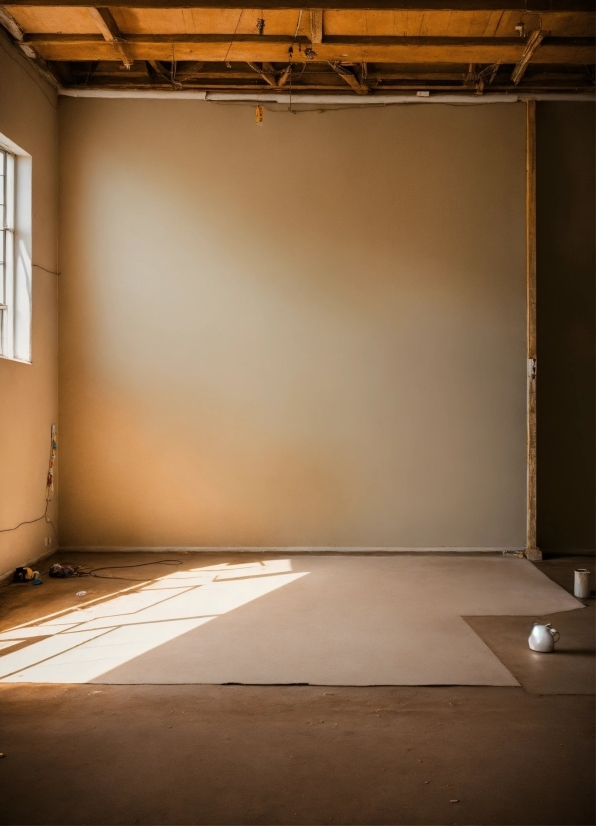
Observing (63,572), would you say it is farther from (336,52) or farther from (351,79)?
(351,79)

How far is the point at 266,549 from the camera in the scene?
6.46 m

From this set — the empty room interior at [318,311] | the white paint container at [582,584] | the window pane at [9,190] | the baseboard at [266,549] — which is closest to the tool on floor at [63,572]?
the empty room interior at [318,311]

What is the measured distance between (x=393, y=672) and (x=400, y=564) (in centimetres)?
251

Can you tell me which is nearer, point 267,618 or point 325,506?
point 267,618

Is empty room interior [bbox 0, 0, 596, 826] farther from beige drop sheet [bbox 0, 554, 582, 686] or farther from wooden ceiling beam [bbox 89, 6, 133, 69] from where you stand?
beige drop sheet [bbox 0, 554, 582, 686]

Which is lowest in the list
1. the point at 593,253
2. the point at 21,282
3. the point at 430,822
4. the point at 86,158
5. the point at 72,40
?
the point at 430,822

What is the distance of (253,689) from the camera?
3.26 meters

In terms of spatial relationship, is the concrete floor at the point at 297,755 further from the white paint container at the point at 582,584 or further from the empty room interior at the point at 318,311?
the empty room interior at the point at 318,311

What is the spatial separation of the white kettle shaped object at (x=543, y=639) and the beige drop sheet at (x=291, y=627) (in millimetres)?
248

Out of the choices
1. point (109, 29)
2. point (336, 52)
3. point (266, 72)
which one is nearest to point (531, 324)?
point (336, 52)

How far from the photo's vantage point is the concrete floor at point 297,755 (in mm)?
2256

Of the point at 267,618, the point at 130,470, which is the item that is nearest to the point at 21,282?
the point at 130,470

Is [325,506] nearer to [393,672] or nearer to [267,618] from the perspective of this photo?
[267,618]

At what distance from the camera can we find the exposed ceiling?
5285 millimetres
